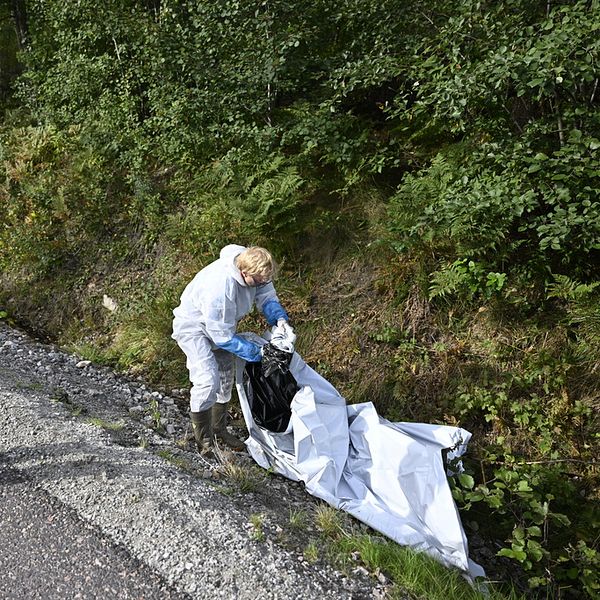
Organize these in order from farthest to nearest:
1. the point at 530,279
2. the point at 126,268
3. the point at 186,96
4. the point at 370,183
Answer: the point at 126,268, the point at 186,96, the point at 370,183, the point at 530,279

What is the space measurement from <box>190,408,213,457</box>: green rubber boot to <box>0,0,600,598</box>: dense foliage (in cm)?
165

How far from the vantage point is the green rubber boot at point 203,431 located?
4.53 m

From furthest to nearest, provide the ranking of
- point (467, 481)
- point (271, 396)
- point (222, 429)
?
point (222, 429), point (271, 396), point (467, 481)

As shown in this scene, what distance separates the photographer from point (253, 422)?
446 centimetres

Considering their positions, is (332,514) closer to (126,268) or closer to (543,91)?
(543,91)

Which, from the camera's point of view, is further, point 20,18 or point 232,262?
point 20,18

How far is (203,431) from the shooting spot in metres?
4.62

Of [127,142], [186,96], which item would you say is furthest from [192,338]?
[127,142]

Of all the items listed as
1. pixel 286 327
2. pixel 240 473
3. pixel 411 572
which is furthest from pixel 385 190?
pixel 411 572

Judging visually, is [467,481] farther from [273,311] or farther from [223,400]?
[223,400]

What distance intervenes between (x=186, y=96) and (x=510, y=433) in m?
5.71

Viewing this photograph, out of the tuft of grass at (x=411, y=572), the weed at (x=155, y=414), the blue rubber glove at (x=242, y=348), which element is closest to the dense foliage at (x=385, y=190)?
the tuft of grass at (x=411, y=572)

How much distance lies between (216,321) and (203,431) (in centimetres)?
112

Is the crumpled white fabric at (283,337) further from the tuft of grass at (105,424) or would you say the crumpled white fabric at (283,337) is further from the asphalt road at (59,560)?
the asphalt road at (59,560)
